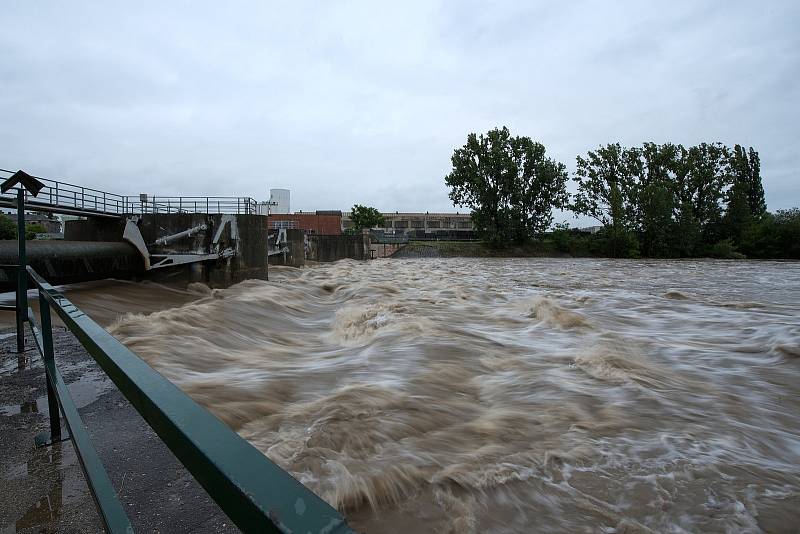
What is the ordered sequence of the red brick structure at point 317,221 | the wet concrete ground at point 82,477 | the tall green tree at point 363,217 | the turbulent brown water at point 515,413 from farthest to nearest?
the tall green tree at point 363,217, the red brick structure at point 317,221, the turbulent brown water at point 515,413, the wet concrete ground at point 82,477

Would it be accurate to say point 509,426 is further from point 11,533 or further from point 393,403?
point 11,533

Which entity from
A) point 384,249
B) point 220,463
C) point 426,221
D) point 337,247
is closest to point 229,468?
point 220,463

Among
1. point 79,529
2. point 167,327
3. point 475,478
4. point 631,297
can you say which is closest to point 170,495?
point 79,529

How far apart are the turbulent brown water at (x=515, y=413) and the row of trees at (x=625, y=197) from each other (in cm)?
5836

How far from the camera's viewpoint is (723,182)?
67312mm

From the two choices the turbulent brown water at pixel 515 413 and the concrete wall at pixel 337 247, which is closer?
the turbulent brown water at pixel 515 413

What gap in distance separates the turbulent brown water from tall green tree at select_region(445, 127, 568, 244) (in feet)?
190

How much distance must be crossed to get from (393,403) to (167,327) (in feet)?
17.9

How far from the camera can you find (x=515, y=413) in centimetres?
480

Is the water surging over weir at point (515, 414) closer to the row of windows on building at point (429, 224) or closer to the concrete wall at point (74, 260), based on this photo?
the concrete wall at point (74, 260)

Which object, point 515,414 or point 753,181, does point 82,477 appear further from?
point 753,181

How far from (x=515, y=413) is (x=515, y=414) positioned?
3 cm

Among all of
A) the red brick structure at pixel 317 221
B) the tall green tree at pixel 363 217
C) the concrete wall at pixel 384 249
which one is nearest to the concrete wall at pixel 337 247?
the concrete wall at pixel 384 249

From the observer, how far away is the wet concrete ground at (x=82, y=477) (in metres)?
2.53
